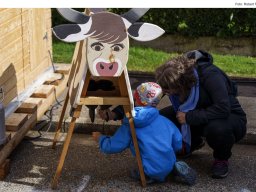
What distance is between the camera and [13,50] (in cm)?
493

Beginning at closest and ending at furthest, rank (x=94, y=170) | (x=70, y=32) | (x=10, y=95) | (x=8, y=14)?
(x=70, y=32), (x=94, y=170), (x=8, y=14), (x=10, y=95)

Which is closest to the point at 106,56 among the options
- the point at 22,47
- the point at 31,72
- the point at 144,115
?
the point at 144,115

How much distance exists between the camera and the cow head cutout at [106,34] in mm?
3570

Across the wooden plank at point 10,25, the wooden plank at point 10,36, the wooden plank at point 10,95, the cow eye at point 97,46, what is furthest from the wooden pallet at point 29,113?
the cow eye at point 97,46

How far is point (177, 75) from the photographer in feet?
13.0

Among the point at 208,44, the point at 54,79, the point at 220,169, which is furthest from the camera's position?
the point at 208,44

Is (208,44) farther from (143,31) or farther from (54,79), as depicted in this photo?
(143,31)

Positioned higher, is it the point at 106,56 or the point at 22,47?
the point at 106,56

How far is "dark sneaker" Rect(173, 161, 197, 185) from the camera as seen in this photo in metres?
4.02

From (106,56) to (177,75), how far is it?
1.95ft

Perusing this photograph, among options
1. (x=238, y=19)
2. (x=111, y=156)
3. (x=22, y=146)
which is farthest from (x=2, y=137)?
(x=238, y=19)

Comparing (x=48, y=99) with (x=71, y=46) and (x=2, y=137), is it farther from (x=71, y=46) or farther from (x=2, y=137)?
(x=71, y=46)

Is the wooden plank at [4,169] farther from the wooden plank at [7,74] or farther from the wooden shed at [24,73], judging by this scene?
the wooden plank at [7,74]

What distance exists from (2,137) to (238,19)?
5.03 metres
